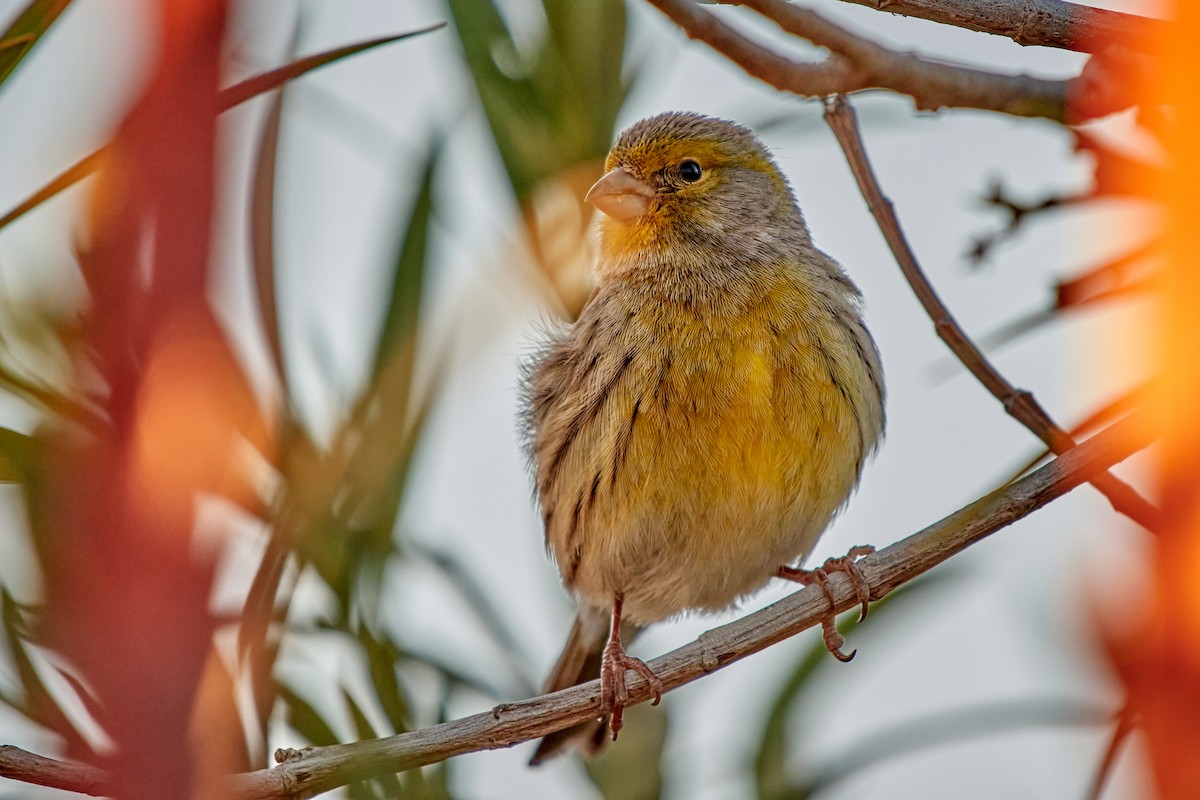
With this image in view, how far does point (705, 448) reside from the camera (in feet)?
10.6

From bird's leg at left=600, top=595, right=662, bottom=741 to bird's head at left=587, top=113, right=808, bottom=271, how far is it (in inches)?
42.7

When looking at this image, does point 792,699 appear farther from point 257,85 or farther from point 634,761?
point 257,85

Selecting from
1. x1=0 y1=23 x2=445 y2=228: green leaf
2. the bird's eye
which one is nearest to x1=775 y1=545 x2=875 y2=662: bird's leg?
the bird's eye

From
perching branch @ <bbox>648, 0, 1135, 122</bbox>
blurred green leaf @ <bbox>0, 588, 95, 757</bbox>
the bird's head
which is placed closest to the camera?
blurred green leaf @ <bbox>0, 588, 95, 757</bbox>

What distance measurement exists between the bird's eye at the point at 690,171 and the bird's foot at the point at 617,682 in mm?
1425

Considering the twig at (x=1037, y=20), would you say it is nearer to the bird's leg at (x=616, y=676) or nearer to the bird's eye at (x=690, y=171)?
the bird's leg at (x=616, y=676)

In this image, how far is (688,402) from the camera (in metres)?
3.24

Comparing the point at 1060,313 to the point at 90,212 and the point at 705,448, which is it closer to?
the point at 705,448

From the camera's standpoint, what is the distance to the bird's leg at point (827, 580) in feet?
8.83

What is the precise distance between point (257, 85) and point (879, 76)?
1915 millimetres

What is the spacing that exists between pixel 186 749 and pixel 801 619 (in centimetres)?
214

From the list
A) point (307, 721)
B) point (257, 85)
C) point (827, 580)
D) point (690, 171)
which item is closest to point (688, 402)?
point (827, 580)

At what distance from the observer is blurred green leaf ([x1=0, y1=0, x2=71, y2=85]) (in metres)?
1.66

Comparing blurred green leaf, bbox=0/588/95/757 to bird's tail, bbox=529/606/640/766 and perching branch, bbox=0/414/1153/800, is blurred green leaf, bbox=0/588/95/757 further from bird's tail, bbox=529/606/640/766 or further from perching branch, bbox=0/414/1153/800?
bird's tail, bbox=529/606/640/766
